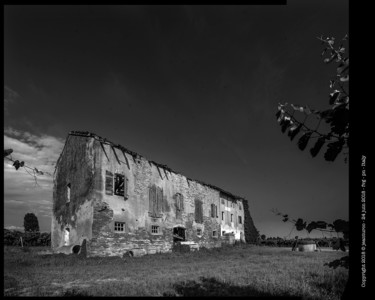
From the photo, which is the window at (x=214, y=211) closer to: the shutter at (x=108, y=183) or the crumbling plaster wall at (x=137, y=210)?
the crumbling plaster wall at (x=137, y=210)

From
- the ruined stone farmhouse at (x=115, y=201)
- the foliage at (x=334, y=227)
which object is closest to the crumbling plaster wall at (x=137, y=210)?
the ruined stone farmhouse at (x=115, y=201)

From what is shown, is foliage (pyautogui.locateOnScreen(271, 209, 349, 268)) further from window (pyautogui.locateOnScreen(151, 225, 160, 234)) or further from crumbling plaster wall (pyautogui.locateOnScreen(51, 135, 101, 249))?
window (pyautogui.locateOnScreen(151, 225, 160, 234))

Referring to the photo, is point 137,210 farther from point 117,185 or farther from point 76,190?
point 76,190

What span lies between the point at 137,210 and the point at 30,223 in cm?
2629

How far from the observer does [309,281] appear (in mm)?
7801

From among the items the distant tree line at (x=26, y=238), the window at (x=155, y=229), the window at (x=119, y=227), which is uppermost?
the window at (x=119, y=227)

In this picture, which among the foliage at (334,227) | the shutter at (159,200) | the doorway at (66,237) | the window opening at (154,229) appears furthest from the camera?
the shutter at (159,200)

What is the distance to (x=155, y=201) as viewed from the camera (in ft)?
67.4

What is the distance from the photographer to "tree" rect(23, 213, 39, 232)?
36.7 metres

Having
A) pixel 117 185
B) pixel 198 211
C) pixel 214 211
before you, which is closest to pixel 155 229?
pixel 117 185

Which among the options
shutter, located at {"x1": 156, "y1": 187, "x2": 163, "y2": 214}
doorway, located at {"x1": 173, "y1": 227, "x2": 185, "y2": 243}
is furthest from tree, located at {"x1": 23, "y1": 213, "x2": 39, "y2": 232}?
shutter, located at {"x1": 156, "y1": 187, "x2": 163, "y2": 214}

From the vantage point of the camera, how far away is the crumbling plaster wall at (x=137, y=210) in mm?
15819
